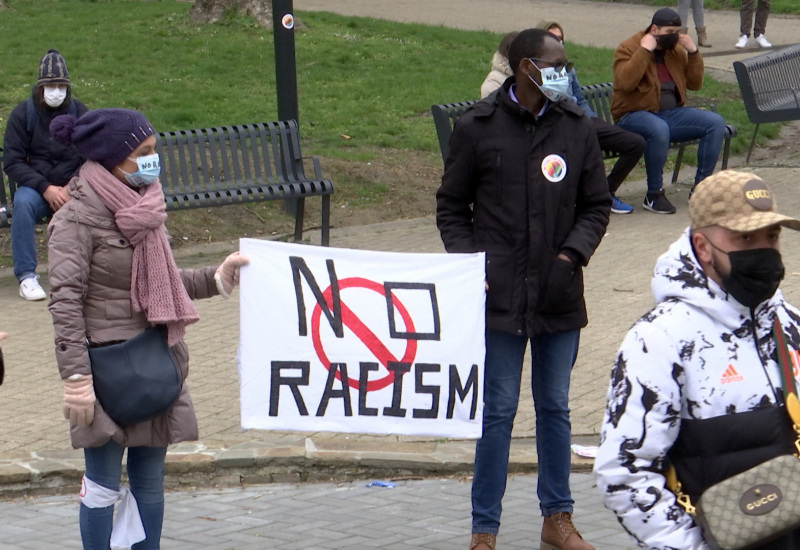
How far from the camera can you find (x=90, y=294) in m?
4.60

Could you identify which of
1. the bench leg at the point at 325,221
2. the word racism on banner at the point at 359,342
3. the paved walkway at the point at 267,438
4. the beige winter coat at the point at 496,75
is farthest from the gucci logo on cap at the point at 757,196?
the bench leg at the point at 325,221

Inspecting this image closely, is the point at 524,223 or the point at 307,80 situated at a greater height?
the point at 524,223

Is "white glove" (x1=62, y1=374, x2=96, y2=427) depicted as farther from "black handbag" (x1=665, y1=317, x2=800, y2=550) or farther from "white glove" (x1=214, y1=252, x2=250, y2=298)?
"black handbag" (x1=665, y1=317, x2=800, y2=550)

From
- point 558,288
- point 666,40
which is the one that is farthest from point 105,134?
point 666,40

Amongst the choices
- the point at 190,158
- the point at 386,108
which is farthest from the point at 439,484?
the point at 386,108

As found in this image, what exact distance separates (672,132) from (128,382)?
777 cm

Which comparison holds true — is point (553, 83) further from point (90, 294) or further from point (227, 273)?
point (90, 294)

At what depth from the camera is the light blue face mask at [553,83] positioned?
4902 millimetres

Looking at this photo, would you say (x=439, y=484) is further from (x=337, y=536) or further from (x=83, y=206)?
(x=83, y=206)

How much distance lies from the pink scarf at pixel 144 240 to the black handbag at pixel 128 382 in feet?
0.46

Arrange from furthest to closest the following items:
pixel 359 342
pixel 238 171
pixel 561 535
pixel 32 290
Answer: pixel 238 171 < pixel 32 290 < pixel 561 535 < pixel 359 342

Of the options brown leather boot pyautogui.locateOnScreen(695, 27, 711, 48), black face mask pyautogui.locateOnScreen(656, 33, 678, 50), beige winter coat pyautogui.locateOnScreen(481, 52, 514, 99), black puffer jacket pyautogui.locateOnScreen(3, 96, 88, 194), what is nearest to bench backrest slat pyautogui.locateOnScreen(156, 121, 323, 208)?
black puffer jacket pyautogui.locateOnScreen(3, 96, 88, 194)

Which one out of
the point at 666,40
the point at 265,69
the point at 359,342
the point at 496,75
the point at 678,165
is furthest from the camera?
the point at 265,69

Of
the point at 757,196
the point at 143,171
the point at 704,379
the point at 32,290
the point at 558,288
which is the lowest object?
the point at 32,290
